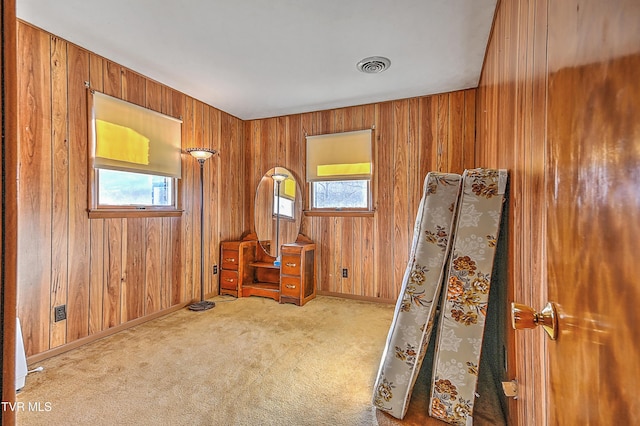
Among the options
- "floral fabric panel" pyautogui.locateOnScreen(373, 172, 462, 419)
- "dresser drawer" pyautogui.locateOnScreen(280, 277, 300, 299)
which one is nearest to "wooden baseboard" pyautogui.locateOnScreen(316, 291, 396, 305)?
"dresser drawer" pyautogui.locateOnScreen(280, 277, 300, 299)

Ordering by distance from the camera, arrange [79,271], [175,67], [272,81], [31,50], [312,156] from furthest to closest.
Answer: [312,156] → [272,81] → [175,67] → [79,271] → [31,50]

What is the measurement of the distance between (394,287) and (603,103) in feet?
10.6

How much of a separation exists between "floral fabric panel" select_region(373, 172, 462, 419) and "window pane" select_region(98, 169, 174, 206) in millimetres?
2644

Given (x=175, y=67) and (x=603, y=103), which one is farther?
(x=175, y=67)

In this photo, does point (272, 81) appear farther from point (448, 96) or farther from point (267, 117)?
point (448, 96)

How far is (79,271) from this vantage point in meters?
2.33

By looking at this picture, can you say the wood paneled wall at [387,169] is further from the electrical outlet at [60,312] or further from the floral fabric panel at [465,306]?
the electrical outlet at [60,312]

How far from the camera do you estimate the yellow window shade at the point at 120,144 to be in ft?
8.04

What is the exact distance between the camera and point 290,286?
342 cm

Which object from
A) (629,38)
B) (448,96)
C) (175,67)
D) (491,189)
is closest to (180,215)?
(175,67)

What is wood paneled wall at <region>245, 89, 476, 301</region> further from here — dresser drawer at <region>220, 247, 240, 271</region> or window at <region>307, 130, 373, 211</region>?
dresser drawer at <region>220, 247, 240, 271</region>

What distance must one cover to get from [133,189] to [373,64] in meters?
2.57

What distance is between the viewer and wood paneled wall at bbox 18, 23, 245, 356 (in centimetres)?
203

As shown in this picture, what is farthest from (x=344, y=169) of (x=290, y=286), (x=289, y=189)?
(x=290, y=286)
